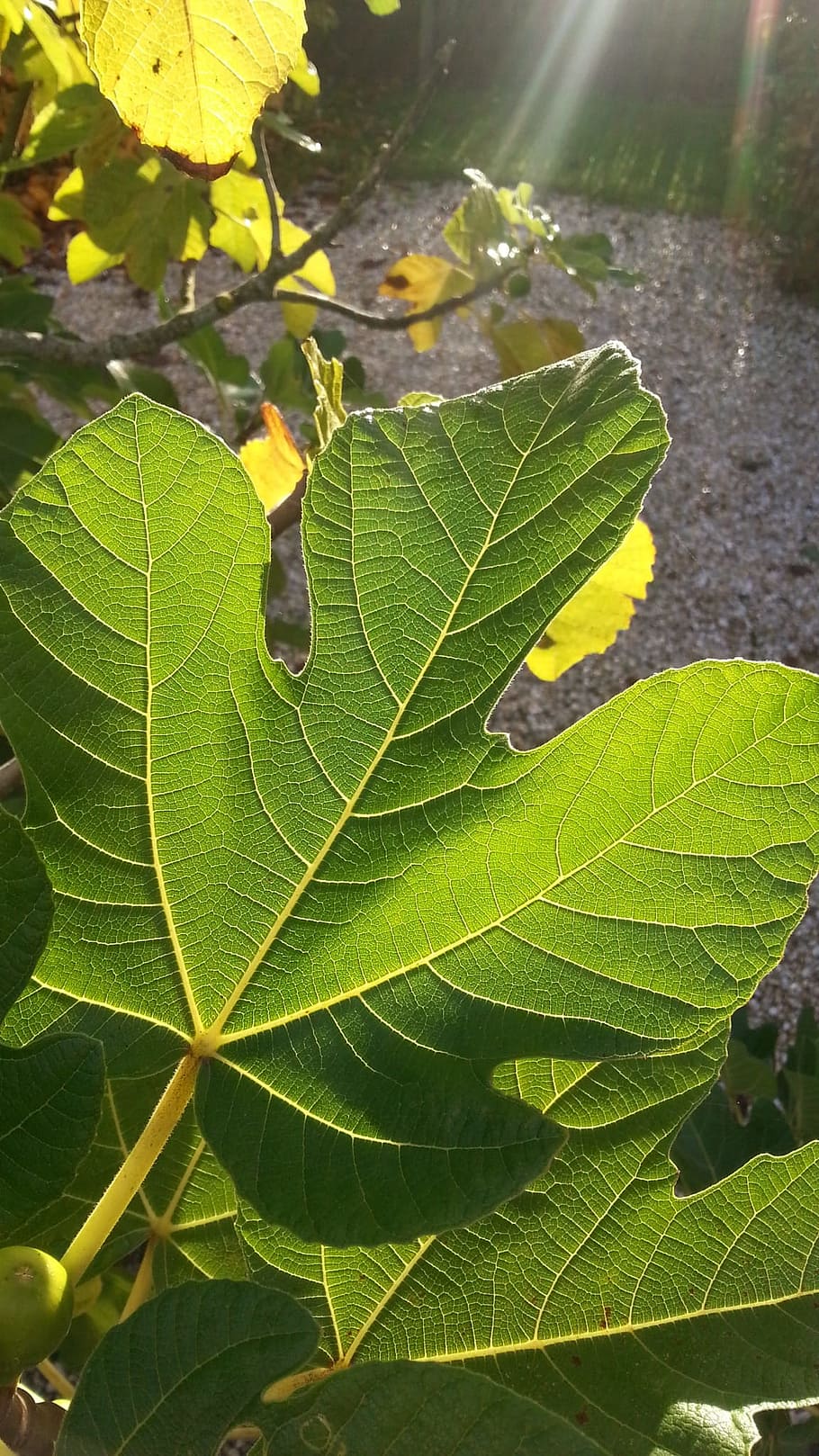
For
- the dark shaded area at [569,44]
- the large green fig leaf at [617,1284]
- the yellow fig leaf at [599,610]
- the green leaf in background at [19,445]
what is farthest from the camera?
the dark shaded area at [569,44]

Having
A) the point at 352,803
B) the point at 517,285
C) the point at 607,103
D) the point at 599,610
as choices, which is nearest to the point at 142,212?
the point at 517,285

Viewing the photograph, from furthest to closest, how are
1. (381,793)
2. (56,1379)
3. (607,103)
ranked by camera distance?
1. (607,103)
2. (56,1379)
3. (381,793)

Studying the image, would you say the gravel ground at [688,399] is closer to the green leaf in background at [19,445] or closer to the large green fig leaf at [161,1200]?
the green leaf in background at [19,445]

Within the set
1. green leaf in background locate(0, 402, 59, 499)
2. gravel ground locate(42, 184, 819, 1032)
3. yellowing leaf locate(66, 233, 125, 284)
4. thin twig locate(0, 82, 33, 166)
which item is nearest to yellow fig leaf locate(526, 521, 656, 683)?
green leaf in background locate(0, 402, 59, 499)

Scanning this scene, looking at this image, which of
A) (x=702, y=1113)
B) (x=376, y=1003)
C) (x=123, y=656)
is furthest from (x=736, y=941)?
(x=702, y=1113)

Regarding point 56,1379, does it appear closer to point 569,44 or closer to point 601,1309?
point 601,1309

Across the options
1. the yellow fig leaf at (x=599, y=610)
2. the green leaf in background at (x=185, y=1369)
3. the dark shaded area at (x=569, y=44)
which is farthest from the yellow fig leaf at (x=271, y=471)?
the dark shaded area at (x=569, y=44)
